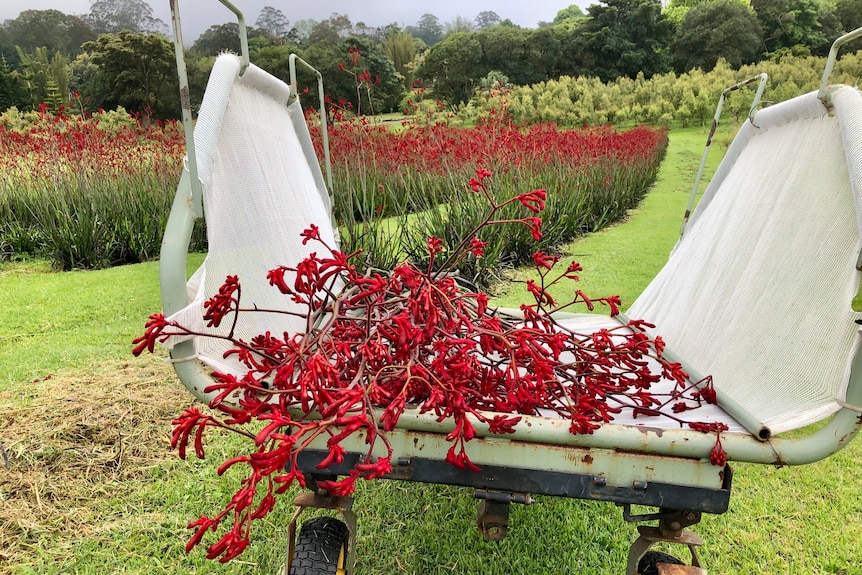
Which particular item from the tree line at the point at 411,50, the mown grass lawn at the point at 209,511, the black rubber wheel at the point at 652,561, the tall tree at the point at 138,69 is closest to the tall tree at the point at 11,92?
the tree line at the point at 411,50

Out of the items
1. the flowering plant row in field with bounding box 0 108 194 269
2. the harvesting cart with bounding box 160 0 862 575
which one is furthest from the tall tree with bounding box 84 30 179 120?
the harvesting cart with bounding box 160 0 862 575

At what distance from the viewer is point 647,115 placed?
14680 mm

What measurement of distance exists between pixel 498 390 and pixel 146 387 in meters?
1.99

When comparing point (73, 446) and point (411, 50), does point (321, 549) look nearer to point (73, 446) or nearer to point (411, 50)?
point (73, 446)

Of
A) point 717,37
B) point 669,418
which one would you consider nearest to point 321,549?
point 669,418

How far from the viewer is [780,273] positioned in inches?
53.0

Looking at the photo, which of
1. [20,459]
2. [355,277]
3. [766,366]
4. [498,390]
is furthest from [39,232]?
[766,366]

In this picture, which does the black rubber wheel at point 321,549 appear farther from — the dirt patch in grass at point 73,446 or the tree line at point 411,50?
the tree line at point 411,50

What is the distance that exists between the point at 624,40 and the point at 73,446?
24243mm

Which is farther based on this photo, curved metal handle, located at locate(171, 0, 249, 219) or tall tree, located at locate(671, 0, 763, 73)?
tall tree, located at locate(671, 0, 763, 73)

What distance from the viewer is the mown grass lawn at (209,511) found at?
1606 mm

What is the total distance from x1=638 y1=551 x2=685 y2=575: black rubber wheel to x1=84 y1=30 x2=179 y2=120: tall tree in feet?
37.6

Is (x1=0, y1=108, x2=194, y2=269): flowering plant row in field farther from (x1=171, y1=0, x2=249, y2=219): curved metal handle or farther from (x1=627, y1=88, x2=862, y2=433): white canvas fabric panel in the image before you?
(x1=627, y1=88, x2=862, y2=433): white canvas fabric panel

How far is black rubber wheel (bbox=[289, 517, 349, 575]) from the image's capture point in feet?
3.71
